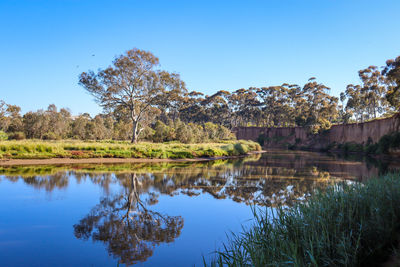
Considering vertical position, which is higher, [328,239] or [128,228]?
[328,239]

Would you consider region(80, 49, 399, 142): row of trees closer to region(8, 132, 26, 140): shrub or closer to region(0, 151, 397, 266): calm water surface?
region(8, 132, 26, 140): shrub

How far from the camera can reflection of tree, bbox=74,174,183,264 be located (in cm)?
443

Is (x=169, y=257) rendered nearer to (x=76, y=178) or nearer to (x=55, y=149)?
(x=76, y=178)

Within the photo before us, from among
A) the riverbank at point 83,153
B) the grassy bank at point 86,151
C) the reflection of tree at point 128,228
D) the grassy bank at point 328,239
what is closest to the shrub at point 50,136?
the grassy bank at point 86,151

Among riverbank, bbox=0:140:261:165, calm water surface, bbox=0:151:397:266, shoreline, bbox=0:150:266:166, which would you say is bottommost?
calm water surface, bbox=0:151:397:266

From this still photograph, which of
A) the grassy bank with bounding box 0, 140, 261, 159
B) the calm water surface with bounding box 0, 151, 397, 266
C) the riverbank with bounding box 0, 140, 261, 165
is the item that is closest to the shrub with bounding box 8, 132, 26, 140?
the grassy bank with bounding box 0, 140, 261, 159

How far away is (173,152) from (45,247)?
1858 cm

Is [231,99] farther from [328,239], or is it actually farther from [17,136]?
[328,239]

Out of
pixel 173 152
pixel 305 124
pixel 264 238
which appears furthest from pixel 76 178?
pixel 305 124

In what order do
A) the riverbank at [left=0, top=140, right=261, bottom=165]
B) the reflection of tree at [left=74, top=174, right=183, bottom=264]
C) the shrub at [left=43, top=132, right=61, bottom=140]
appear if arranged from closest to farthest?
the reflection of tree at [left=74, top=174, right=183, bottom=264], the riverbank at [left=0, top=140, right=261, bottom=165], the shrub at [left=43, top=132, right=61, bottom=140]

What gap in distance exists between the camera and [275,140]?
61.6 m

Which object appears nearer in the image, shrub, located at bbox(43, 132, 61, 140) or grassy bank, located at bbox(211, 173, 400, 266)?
grassy bank, located at bbox(211, 173, 400, 266)

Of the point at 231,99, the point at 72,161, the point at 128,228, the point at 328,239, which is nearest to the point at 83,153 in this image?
the point at 72,161

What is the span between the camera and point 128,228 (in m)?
5.35
